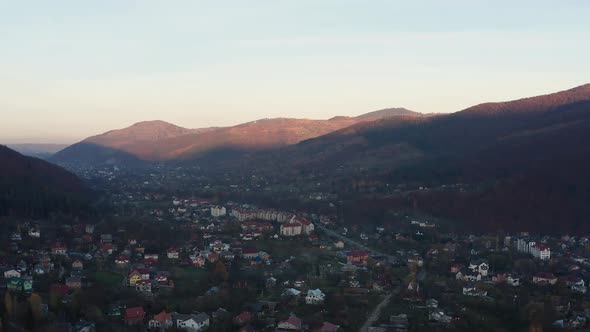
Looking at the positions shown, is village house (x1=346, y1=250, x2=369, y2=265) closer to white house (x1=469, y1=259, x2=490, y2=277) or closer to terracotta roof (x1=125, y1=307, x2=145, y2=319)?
white house (x1=469, y1=259, x2=490, y2=277)

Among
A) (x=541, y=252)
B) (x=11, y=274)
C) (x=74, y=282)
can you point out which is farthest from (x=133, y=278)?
(x=541, y=252)

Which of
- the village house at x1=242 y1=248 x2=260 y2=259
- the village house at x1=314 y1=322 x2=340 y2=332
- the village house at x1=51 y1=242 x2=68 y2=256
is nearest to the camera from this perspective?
the village house at x1=314 y1=322 x2=340 y2=332

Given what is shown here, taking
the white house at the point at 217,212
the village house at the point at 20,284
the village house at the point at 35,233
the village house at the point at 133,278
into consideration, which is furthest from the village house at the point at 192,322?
the white house at the point at 217,212

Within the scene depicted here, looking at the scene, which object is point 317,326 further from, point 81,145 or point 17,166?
point 81,145

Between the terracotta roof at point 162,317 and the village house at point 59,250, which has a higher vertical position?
the village house at point 59,250

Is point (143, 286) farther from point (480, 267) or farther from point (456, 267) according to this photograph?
point (480, 267)

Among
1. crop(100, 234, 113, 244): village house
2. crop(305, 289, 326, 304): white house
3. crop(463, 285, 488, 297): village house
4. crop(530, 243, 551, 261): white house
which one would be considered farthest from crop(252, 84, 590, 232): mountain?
crop(100, 234, 113, 244): village house

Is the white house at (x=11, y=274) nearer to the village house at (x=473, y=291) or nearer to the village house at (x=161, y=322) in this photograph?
the village house at (x=161, y=322)
